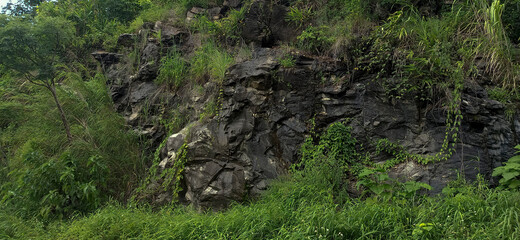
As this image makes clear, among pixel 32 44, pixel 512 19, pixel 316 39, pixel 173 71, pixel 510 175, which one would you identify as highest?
pixel 32 44

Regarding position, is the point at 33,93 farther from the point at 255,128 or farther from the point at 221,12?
the point at 255,128

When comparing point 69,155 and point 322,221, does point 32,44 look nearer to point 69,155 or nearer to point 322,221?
point 69,155

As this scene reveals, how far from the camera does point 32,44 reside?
6496 mm

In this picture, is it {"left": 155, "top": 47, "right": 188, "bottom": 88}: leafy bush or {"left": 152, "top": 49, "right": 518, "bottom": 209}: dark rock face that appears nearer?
{"left": 152, "top": 49, "right": 518, "bottom": 209}: dark rock face

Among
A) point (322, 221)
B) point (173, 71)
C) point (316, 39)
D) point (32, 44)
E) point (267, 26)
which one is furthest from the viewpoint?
point (173, 71)

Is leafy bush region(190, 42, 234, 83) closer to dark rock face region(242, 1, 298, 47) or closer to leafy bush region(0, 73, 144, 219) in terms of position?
dark rock face region(242, 1, 298, 47)

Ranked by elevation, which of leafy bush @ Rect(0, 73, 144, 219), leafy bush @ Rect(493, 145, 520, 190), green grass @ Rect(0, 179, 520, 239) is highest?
leafy bush @ Rect(0, 73, 144, 219)

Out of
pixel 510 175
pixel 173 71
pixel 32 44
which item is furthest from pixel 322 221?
pixel 32 44

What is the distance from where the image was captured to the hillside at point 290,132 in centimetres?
420

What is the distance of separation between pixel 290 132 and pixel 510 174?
3.19m

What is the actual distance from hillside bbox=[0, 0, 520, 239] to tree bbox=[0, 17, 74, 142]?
31 millimetres

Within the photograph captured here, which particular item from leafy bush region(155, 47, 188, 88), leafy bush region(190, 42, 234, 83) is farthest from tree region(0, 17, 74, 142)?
leafy bush region(190, 42, 234, 83)

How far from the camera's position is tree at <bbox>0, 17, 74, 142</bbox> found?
6.25 m

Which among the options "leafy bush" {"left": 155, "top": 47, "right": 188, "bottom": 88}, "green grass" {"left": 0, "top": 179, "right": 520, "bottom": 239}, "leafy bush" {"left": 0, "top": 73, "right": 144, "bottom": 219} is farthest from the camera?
"leafy bush" {"left": 155, "top": 47, "right": 188, "bottom": 88}
